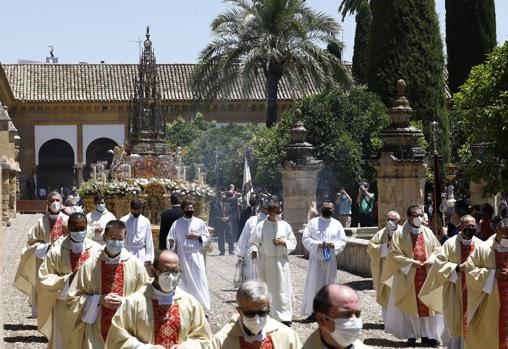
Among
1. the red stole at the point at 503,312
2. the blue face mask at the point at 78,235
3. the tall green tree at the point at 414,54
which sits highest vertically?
the tall green tree at the point at 414,54

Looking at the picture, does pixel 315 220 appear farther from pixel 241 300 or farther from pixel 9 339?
pixel 241 300

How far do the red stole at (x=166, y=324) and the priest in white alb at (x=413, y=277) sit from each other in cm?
578

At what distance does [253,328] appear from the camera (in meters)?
5.33

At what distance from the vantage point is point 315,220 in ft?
44.9

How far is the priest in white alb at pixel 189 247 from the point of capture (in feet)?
43.5

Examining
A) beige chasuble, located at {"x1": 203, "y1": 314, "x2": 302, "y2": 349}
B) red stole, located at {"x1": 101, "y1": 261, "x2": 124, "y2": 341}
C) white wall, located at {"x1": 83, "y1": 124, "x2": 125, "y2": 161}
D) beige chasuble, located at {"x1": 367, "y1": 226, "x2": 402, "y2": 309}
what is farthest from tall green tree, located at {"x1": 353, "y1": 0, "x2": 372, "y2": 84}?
beige chasuble, located at {"x1": 203, "y1": 314, "x2": 302, "y2": 349}

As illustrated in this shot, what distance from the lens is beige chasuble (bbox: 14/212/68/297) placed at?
11773 mm

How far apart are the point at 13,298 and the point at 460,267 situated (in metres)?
8.01

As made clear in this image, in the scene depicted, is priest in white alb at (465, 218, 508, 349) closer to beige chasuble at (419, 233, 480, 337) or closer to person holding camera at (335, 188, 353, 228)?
beige chasuble at (419, 233, 480, 337)

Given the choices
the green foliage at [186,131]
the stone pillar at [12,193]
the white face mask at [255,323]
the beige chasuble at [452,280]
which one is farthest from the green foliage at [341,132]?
the white face mask at [255,323]

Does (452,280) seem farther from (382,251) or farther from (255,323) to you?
(255,323)

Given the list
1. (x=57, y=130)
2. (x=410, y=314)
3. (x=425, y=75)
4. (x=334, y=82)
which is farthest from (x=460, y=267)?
(x=57, y=130)

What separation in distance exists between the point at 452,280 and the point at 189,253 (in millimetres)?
4105

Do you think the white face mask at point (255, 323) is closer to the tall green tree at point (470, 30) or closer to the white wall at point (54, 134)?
the tall green tree at point (470, 30)
